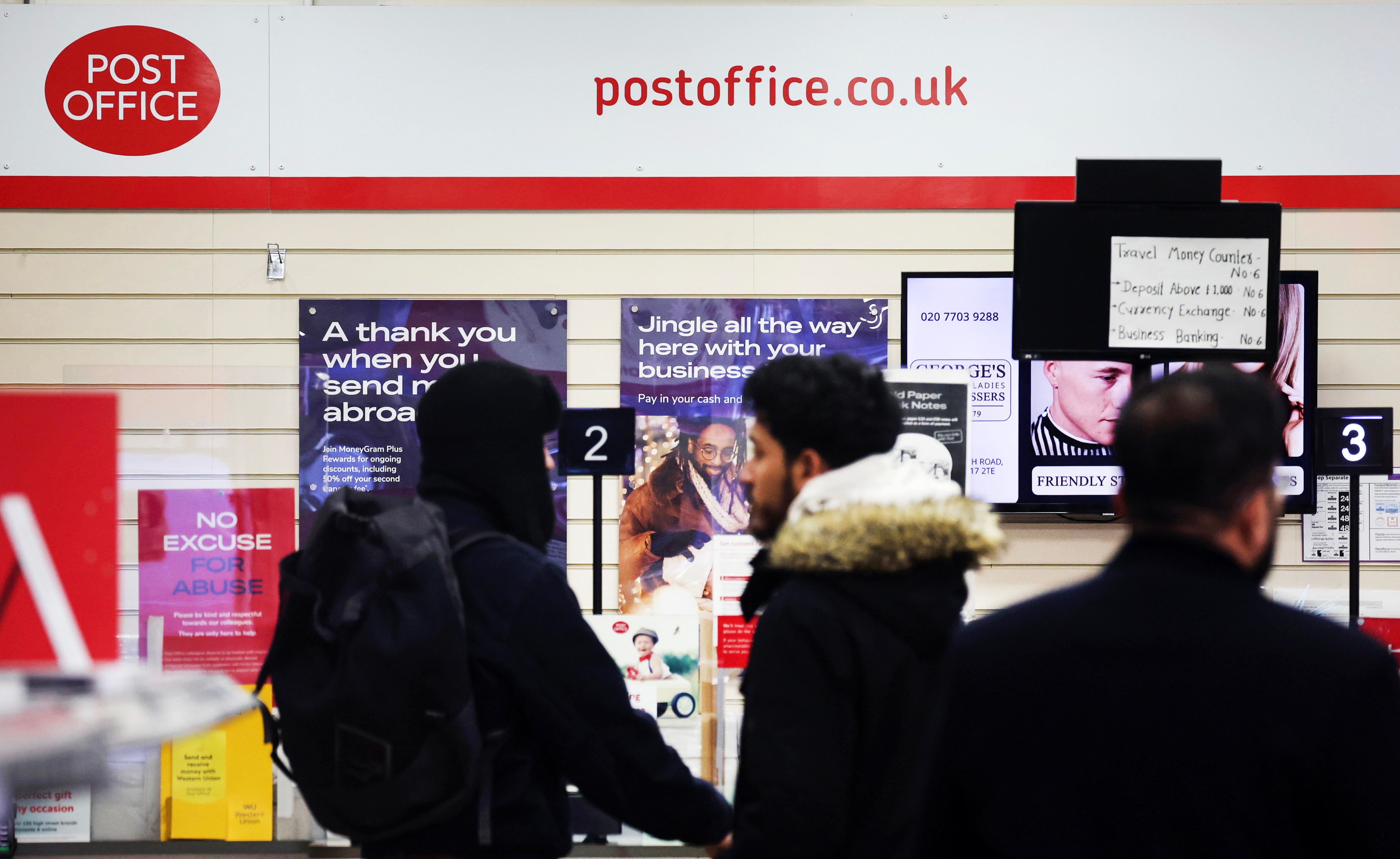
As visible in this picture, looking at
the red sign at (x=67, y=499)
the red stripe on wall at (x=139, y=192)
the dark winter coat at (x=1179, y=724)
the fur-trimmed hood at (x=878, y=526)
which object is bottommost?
the dark winter coat at (x=1179, y=724)

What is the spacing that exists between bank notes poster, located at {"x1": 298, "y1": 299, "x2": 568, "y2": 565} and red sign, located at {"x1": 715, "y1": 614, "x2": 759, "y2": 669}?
0.67 meters

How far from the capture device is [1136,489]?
120cm

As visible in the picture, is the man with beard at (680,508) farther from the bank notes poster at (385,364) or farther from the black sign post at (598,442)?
the black sign post at (598,442)

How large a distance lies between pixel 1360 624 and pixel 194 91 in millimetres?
4589

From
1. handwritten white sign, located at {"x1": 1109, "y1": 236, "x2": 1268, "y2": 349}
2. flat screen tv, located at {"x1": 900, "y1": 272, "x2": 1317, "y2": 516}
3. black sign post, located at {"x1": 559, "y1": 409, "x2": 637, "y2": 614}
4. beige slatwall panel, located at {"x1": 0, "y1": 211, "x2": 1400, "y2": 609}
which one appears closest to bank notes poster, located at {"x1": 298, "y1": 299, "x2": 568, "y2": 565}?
beige slatwall panel, located at {"x1": 0, "y1": 211, "x2": 1400, "y2": 609}

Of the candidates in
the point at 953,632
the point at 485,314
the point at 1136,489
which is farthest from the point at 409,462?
the point at 1136,489

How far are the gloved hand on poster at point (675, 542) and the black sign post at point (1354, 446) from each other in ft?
6.81

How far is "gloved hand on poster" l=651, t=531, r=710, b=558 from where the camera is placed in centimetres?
417

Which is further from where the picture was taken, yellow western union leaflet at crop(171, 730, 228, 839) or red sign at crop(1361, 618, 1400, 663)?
red sign at crop(1361, 618, 1400, 663)

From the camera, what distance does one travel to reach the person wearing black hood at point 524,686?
5.82 ft

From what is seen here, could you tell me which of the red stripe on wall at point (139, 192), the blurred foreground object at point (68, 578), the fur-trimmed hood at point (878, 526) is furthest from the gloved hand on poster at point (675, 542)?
the blurred foreground object at point (68, 578)

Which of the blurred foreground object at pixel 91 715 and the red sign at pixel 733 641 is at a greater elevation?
the blurred foreground object at pixel 91 715

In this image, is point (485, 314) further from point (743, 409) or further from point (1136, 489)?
point (1136, 489)

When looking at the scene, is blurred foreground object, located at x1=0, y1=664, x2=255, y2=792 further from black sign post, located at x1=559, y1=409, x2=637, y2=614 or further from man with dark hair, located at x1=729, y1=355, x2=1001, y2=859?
black sign post, located at x1=559, y1=409, x2=637, y2=614
